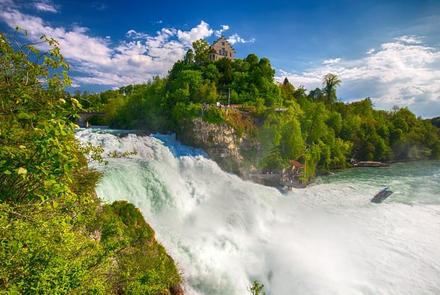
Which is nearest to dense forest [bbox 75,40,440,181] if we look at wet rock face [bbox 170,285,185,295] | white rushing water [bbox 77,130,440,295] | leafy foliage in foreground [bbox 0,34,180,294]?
white rushing water [bbox 77,130,440,295]

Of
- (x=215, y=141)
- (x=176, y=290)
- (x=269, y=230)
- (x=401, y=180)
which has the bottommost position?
(x=269, y=230)

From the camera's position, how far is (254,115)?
33.7 metres

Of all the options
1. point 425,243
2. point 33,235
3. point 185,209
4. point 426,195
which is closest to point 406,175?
point 426,195

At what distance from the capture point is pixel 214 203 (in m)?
21.4

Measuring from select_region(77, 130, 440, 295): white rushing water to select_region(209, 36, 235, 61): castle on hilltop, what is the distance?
28.8 m

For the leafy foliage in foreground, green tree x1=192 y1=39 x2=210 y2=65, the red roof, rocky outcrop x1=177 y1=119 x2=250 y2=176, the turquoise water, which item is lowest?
the turquoise water

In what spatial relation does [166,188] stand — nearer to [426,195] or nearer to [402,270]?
[402,270]

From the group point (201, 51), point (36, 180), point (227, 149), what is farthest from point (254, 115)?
point (36, 180)

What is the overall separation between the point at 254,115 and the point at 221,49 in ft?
79.5

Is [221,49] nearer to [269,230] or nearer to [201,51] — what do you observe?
[201,51]

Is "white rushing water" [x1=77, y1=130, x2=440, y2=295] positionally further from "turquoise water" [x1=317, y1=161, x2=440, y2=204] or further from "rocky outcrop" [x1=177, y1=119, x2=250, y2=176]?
"rocky outcrop" [x1=177, y1=119, x2=250, y2=176]

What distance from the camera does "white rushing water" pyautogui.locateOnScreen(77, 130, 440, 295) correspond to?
14.7m

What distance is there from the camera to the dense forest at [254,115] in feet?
106

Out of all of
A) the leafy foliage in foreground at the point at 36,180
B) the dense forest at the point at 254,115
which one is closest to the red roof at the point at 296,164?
the dense forest at the point at 254,115
